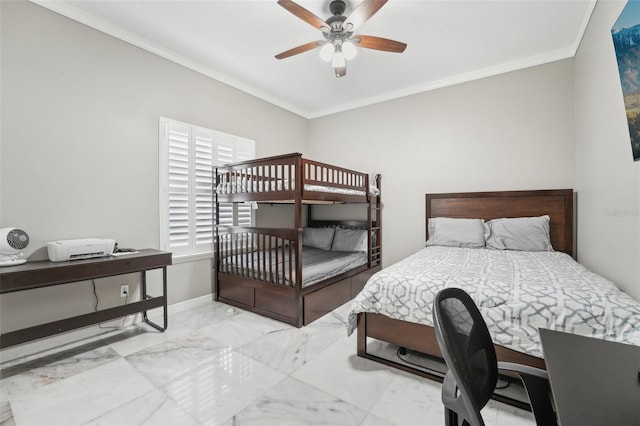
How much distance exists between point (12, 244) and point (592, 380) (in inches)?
122

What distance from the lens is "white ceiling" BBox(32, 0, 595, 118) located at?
7.61 ft

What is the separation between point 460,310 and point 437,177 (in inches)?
125

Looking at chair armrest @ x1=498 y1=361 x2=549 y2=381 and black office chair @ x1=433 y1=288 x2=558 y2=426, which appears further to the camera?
chair armrest @ x1=498 y1=361 x2=549 y2=381

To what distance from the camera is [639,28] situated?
4.86ft

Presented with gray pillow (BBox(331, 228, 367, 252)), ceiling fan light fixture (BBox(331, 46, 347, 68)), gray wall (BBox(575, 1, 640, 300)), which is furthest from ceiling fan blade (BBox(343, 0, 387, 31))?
gray pillow (BBox(331, 228, 367, 252))

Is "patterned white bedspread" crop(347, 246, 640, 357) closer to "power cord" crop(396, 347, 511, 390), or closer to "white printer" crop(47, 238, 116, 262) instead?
"power cord" crop(396, 347, 511, 390)

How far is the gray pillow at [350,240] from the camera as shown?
394 cm

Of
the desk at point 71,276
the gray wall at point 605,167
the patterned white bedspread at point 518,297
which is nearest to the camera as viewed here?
the patterned white bedspread at point 518,297

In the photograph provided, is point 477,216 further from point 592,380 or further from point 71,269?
point 71,269

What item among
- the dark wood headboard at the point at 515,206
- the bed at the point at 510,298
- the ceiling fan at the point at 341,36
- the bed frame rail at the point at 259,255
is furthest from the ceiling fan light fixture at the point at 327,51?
the dark wood headboard at the point at 515,206

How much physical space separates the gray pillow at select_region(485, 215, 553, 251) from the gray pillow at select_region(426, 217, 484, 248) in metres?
0.13

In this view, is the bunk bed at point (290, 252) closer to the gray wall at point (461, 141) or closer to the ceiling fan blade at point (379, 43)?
the gray wall at point (461, 141)

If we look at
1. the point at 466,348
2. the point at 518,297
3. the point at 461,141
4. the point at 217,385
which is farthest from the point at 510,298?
the point at 461,141

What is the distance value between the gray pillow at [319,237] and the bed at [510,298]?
1594 millimetres
